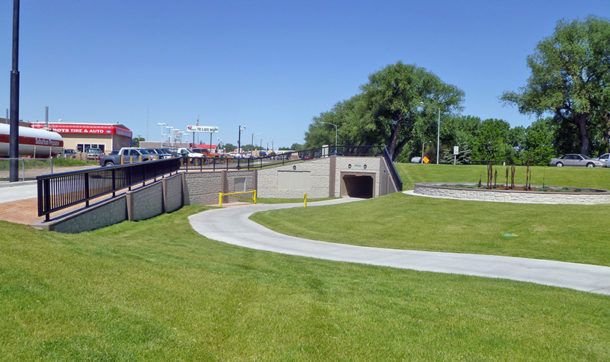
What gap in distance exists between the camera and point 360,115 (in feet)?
224

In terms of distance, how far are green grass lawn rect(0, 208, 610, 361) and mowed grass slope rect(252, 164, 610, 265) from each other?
17.4ft

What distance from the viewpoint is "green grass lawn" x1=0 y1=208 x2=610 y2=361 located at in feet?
15.0

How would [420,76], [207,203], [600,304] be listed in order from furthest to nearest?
[420,76] → [207,203] → [600,304]

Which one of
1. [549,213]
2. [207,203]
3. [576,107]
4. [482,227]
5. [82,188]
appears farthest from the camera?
[576,107]

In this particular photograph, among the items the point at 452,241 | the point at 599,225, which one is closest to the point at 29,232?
the point at 452,241

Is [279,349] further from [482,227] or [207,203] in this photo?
[207,203]

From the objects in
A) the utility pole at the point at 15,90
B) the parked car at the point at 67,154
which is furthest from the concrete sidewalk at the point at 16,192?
the parked car at the point at 67,154

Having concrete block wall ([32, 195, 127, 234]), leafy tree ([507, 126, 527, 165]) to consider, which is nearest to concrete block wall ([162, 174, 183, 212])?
concrete block wall ([32, 195, 127, 234])

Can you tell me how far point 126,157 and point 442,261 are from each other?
2970 cm

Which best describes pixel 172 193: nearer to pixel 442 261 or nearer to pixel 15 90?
pixel 15 90

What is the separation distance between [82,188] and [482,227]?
13382 mm

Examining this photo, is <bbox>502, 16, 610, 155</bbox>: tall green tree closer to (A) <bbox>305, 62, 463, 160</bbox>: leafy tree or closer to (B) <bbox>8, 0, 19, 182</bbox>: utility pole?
(A) <bbox>305, 62, 463, 160</bbox>: leafy tree

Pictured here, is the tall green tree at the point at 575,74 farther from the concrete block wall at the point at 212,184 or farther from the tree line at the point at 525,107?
the concrete block wall at the point at 212,184

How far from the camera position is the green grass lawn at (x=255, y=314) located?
4562mm
